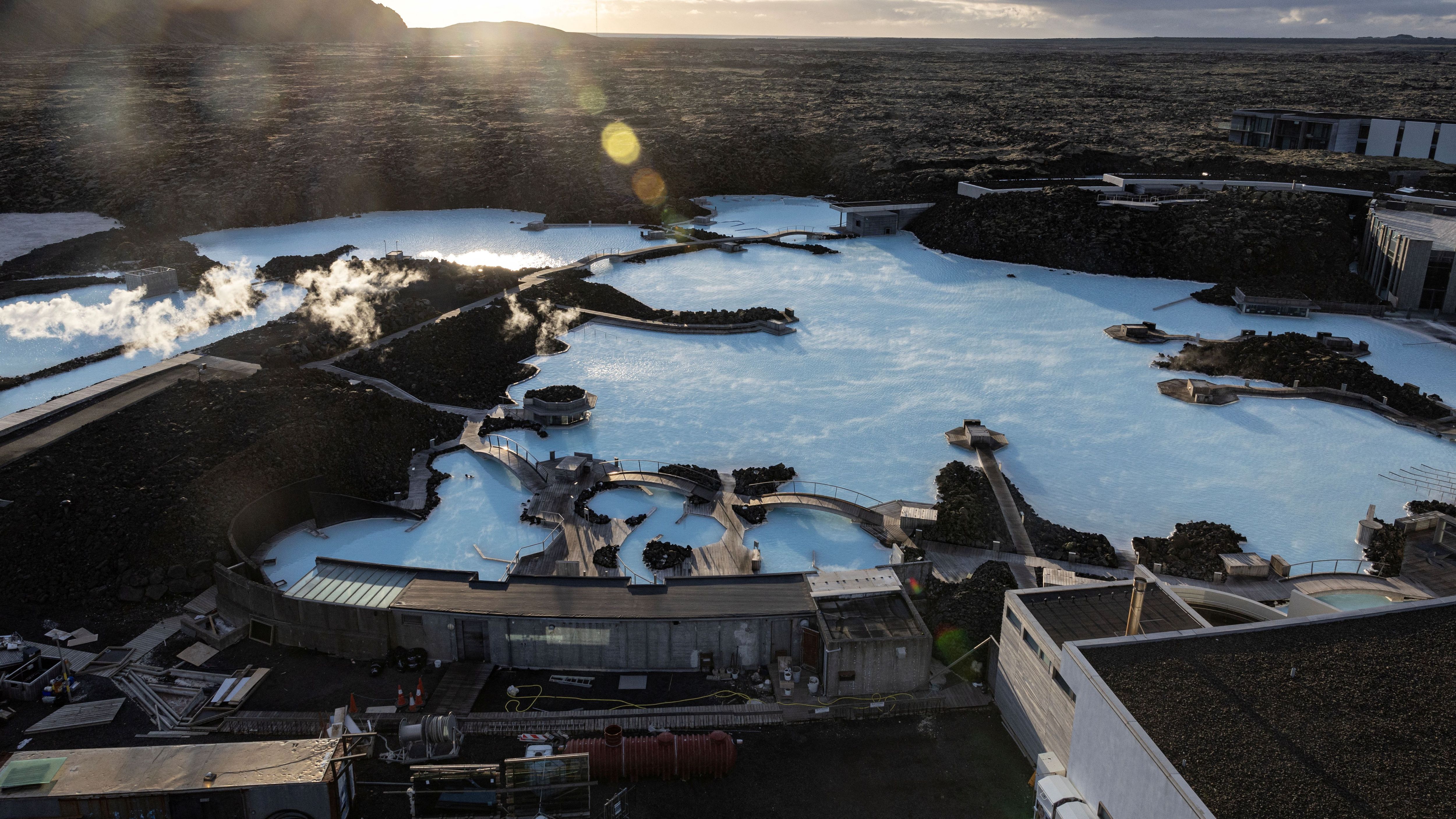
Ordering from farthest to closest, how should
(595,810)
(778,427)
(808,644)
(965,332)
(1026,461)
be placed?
(965,332)
(778,427)
(1026,461)
(808,644)
(595,810)

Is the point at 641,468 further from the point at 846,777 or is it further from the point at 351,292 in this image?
the point at 351,292

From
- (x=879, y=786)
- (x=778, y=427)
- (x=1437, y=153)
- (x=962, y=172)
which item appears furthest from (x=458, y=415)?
(x=1437, y=153)

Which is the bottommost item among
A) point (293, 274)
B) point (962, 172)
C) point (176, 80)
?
point (293, 274)

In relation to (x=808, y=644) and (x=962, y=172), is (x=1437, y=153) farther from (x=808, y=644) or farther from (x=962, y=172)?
(x=808, y=644)

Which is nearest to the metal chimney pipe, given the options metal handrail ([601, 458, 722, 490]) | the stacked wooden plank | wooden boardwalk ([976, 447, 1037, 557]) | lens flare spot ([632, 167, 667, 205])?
wooden boardwalk ([976, 447, 1037, 557])

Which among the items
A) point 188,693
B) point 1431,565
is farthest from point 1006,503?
point 188,693

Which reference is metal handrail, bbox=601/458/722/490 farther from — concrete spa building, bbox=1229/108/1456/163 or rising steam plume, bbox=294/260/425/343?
concrete spa building, bbox=1229/108/1456/163
